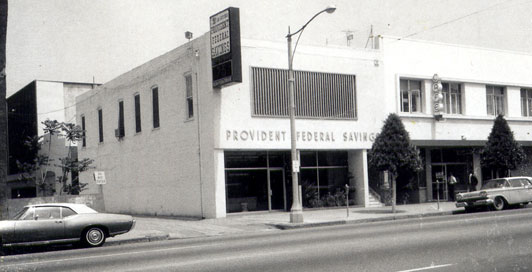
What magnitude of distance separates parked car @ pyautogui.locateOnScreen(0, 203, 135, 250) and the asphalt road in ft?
3.49

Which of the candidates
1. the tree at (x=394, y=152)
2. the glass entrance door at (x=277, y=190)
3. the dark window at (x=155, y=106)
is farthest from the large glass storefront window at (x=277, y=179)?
the dark window at (x=155, y=106)

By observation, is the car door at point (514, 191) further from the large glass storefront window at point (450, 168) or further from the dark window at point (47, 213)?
the dark window at point (47, 213)

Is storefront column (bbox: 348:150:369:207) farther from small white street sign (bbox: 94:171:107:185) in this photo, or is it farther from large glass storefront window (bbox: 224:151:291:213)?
small white street sign (bbox: 94:171:107:185)

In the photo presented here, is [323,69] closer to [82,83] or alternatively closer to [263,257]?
[263,257]

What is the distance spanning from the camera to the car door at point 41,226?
1544 cm

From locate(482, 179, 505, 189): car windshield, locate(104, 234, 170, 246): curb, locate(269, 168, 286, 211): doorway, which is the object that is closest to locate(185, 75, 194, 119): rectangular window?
locate(269, 168, 286, 211): doorway

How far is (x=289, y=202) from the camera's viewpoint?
27703 millimetres

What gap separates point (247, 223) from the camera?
73.9ft

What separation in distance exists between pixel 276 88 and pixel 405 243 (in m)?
14.9

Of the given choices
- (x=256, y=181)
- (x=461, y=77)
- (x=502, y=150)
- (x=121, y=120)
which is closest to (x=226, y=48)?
(x=256, y=181)

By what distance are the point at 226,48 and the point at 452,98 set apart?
1557 cm

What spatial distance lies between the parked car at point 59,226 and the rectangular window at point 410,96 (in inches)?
746

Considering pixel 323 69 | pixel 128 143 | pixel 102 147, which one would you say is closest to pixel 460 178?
pixel 323 69

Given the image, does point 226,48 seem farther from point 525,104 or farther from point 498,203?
point 525,104
